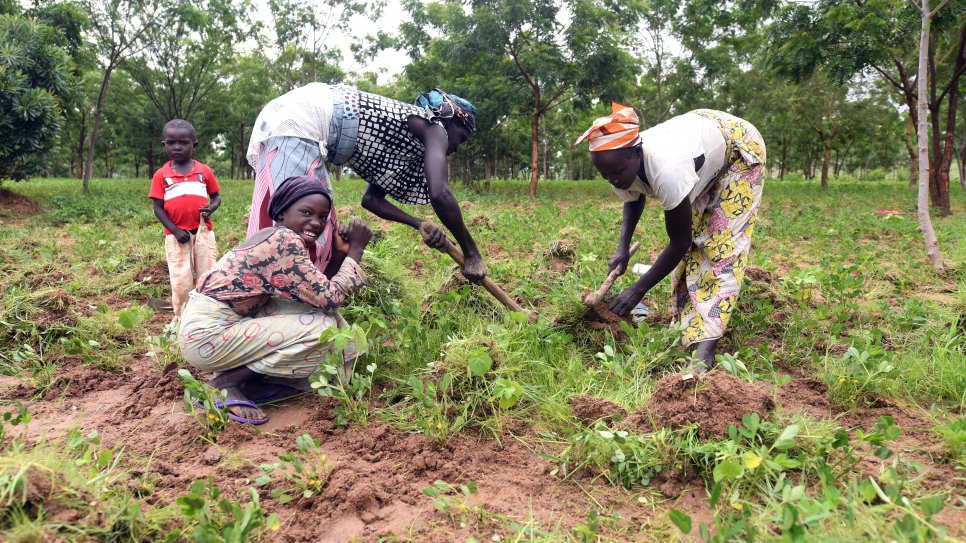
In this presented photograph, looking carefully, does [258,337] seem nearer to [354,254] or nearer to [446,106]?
[354,254]

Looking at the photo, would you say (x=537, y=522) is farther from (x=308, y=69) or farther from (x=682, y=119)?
(x=308, y=69)

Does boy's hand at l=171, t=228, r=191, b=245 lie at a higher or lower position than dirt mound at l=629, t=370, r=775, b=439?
higher

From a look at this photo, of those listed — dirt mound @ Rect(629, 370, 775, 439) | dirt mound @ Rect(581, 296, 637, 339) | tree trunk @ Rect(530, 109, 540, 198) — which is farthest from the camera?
tree trunk @ Rect(530, 109, 540, 198)

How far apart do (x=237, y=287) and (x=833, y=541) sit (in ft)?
7.31

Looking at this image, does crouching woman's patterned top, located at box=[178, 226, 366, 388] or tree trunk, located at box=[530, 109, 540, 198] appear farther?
tree trunk, located at box=[530, 109, 540, 198]

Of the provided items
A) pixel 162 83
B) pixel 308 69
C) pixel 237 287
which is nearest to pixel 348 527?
pixel 237 287

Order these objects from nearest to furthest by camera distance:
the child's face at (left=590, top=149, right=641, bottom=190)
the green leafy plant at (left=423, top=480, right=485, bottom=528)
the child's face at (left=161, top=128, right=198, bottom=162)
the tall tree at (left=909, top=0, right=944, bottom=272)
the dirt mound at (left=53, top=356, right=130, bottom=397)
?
1. the green leafy plant at (left=423, top=480, right=485, bottom=528)
2. the child's face at (left=590, top=149, right=641, bottom=190)
3. the dirt mound at (left=53, top=356, right=130, bottom=397)
4. the child's face at (left=161, top=128, right=198, bottom=162)
5. the tall tree at (left=909, top=0, right=944, bottom=272)

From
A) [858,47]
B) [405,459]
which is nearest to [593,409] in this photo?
[405,459]

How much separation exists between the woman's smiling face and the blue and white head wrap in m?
0.81

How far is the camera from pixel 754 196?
9.25 feet

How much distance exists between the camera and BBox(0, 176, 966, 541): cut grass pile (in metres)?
1.60

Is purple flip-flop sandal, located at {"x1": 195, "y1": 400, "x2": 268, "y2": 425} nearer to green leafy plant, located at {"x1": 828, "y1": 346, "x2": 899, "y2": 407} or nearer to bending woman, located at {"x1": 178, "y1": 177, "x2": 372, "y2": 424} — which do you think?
bending woman, located at {"x1": 178, "y1": 177, "x2": 372, "y2": 424}

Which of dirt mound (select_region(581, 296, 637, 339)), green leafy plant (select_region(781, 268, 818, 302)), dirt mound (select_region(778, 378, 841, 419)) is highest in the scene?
green leafy plant (select_region(781, 268, 818, 302))

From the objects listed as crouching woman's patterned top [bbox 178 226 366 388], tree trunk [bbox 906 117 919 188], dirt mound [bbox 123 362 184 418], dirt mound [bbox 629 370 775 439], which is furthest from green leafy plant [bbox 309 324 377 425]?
tree trunk [bbox 906 117 919 188]
